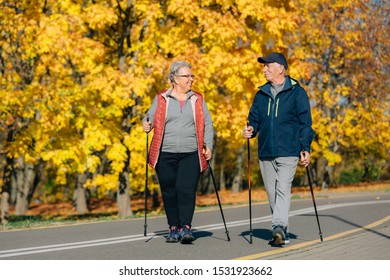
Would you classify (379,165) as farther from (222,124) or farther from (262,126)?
(262,126)

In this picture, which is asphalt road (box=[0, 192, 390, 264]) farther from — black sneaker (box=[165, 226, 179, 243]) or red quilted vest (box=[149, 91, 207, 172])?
red quilted vest (box=[149, 91, 207, 172])

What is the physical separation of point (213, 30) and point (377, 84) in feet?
60.4

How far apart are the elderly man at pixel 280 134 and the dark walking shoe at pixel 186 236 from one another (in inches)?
40.4

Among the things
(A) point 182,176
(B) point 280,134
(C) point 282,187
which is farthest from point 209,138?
(C) point 282,187

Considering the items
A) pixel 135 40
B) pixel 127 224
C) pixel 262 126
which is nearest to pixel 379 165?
pixel 135 40

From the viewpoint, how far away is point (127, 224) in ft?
46.6

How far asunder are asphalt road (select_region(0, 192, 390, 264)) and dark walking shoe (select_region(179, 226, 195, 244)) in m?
0.09

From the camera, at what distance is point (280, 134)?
31.7 feet

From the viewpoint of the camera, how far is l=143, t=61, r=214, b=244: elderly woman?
392 inches

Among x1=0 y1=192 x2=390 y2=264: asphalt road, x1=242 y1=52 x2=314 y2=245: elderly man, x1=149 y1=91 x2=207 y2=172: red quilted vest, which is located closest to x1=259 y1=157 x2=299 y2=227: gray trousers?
x1=242 y1=52 x2=314 y2=245: elderly man

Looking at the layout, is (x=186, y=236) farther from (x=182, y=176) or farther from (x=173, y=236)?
(x=182, y=176)

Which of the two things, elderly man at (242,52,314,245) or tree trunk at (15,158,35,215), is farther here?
tree trunk at (15,158,35,215)

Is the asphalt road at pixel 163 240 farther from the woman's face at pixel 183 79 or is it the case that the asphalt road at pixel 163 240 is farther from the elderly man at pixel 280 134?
the woman's face at pixel 183 79

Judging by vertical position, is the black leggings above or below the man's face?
below
